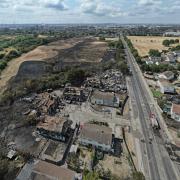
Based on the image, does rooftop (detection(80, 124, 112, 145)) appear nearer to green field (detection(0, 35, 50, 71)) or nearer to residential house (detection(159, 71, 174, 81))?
residential house (detection(159, 71, 174, 81))

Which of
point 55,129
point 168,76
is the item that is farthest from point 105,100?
point 168,76

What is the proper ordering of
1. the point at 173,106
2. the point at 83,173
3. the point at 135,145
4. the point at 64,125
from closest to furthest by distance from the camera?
the point at 83,173, the point at 135,145, the point at 64,125, the point at 173,106

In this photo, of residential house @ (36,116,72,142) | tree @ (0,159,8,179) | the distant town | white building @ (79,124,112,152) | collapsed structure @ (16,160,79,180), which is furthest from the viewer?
residential house @ (36,116,72,142)

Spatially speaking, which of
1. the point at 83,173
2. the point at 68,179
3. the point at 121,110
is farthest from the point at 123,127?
the point at 68,179

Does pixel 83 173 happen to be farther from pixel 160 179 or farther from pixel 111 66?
pixel 111 66

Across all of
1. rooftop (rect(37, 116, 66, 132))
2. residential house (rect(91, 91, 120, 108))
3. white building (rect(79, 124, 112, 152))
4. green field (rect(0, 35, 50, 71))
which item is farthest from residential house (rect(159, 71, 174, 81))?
green field (rect(0, 35, 50, 71))

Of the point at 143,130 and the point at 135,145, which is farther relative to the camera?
the point at 143,130

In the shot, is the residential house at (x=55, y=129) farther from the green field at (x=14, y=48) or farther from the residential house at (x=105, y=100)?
the green field at (x=14, y=48)

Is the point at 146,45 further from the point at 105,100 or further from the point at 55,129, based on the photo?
the point at 55,129

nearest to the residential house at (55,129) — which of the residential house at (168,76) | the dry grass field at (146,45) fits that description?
the residential house at (168,76)
